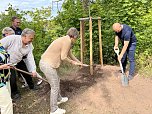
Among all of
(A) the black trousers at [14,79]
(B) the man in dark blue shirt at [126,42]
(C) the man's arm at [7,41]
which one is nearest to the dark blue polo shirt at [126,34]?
(B) the man in dark blue shirt at [126,42]

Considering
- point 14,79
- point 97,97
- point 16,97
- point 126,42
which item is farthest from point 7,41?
point 126,42

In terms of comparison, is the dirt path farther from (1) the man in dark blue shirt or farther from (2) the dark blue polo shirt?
(2) the dark blue polo shirt

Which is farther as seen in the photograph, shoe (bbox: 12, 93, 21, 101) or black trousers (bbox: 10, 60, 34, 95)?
shoe (bbox: 12, 93, 21, 101)

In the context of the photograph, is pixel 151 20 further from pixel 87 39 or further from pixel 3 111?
pixel 3 111

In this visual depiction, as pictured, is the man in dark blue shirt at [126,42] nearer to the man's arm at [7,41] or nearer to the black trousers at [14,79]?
the black trousers at [14,79]

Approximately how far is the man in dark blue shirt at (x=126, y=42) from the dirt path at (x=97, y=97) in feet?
1.10

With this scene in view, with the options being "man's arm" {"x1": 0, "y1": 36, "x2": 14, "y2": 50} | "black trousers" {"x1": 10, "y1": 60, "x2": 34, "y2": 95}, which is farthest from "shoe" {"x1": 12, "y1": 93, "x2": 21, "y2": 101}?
"man's arm" {"x1": 0, "y1": 36, "x2": 14, "y2": 50}

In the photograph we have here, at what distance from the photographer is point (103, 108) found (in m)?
5.45

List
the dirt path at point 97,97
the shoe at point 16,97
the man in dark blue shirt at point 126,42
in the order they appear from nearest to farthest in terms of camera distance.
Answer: the dirt path at point 97,97 < the shoe at point 16,97 < the man in dark blue shirt at point 126,42

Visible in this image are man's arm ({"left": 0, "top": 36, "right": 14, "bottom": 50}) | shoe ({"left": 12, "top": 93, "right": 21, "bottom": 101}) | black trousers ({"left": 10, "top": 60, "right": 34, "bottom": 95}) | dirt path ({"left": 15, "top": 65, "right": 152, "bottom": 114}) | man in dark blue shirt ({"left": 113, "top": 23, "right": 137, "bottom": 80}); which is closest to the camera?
man's arm ({"left": 0, "top": 36, "right": 14, "bottom": 50})

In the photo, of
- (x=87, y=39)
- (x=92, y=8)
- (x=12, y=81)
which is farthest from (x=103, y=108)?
(x=92, y=8)

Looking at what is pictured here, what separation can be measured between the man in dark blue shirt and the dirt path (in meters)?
0.34

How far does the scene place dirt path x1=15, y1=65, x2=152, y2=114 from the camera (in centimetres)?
544

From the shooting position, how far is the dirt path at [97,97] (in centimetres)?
544
